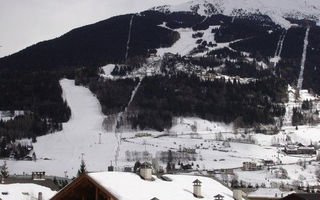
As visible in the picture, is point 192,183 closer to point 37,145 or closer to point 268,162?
point 268,162

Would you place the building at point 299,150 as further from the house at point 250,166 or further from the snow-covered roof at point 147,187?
the snow-covered roof at point 147,187

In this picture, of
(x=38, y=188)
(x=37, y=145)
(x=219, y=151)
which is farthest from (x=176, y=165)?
(x=38, y=188)

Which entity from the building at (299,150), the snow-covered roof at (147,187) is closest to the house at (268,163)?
the building at (299,150)

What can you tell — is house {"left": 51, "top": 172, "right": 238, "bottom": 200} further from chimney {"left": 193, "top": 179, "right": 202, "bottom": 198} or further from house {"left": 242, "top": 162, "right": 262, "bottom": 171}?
house {"left": 242, "top": 162, "right": 262, "bottom": 171}

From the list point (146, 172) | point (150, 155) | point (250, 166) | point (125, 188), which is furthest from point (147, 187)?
point (150, 155)

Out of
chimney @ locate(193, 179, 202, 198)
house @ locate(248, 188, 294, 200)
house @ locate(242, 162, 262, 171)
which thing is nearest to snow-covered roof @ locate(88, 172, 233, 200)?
chimney @ locate(193, 179, 202, 198)

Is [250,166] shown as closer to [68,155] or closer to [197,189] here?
[68,155]
